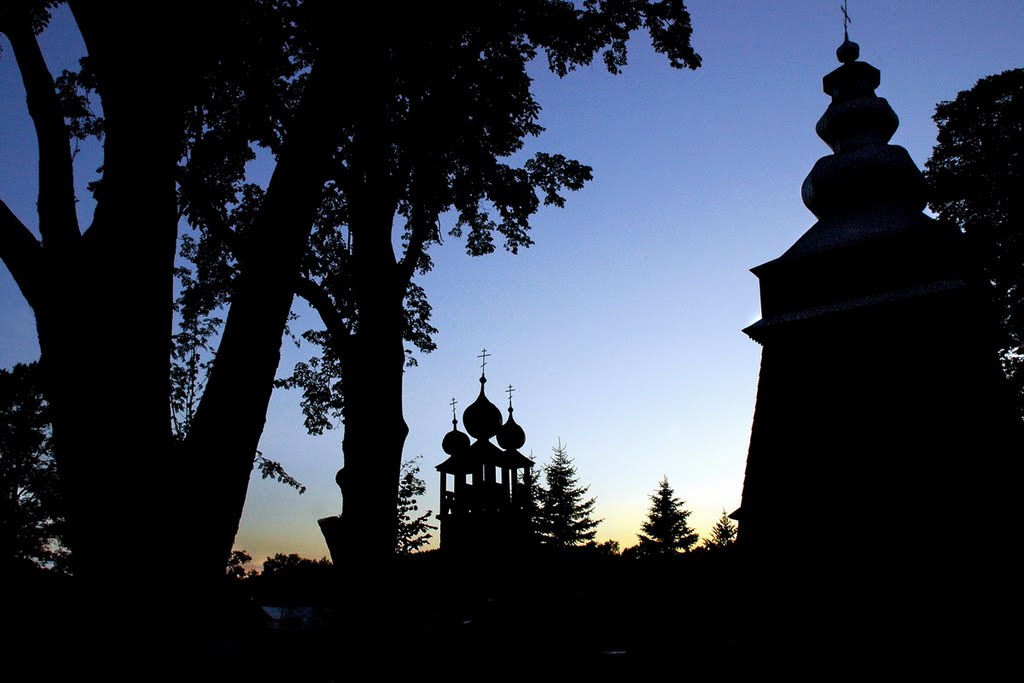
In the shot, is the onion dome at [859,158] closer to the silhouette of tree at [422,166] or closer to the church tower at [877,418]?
the church tower at [877,418]

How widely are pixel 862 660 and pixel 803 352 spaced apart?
6138mm

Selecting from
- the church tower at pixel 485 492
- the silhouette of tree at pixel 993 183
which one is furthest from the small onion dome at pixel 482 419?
the silhouette of tree at pixel 993 183

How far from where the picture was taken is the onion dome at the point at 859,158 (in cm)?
1644

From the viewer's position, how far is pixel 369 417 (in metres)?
8.95

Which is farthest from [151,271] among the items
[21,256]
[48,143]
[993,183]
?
[993,183]

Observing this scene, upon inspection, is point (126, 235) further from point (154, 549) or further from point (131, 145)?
point (154, 549)

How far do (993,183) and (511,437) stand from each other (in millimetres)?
14544

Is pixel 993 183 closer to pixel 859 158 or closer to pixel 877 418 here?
pixel 859 158

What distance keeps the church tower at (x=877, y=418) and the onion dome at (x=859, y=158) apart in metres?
0.05

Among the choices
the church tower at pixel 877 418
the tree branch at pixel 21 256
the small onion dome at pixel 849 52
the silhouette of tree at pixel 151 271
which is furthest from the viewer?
the small onion dome at pixel 849 52

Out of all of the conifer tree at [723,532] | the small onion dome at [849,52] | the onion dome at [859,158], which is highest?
the small onion dome at [849,52]

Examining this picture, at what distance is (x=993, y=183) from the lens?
1752 cm

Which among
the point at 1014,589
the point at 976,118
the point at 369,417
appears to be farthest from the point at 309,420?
the point at 976,118

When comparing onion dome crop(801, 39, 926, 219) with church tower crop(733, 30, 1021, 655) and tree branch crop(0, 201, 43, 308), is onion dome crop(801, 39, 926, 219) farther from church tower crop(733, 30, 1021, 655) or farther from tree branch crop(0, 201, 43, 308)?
tree branch crop(0, 201, 43, 308)
